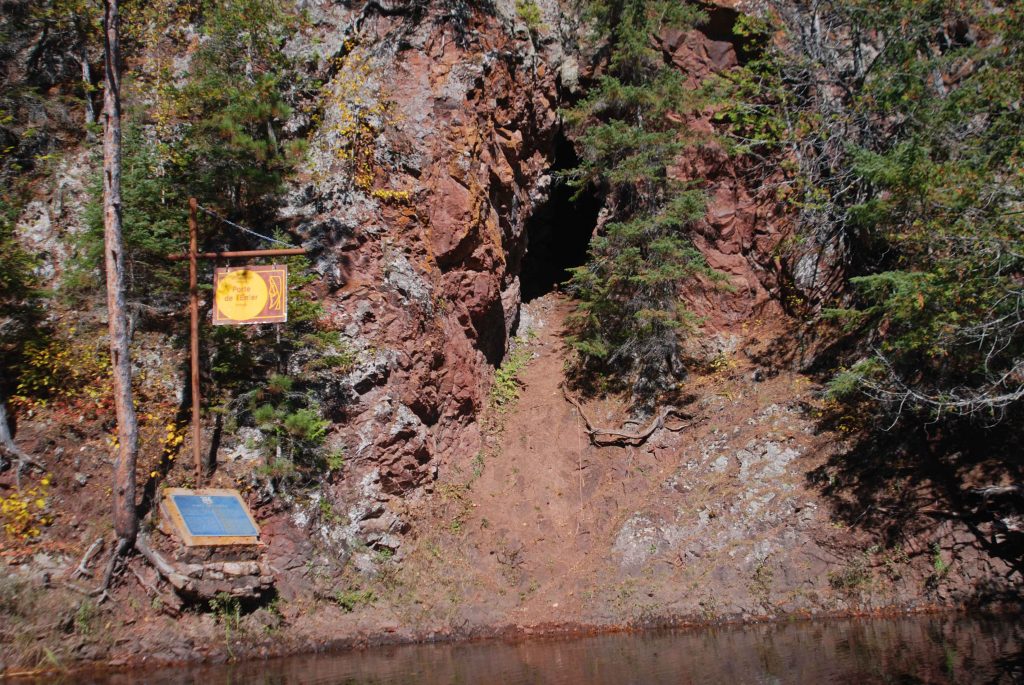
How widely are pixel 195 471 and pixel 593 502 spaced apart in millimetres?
7748

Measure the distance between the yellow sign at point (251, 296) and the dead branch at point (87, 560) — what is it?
12.4ft

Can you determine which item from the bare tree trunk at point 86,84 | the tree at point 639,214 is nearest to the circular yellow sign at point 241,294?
the bare tree trunk at point 86,84

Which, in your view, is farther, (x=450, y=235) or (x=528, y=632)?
(x=450, y=235)

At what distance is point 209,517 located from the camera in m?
9.61

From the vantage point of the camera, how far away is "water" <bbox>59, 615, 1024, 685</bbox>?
7.44 m

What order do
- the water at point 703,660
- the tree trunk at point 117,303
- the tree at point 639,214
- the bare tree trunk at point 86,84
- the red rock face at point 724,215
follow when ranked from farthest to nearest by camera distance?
the red rock face at point 724,215 < the tree at point 639,214 < the bare tree trunk at point 86,84 < the tree trunk at point 117,303 < the water at point 703,660

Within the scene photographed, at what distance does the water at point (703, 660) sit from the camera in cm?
744

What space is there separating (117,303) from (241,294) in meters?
1.83

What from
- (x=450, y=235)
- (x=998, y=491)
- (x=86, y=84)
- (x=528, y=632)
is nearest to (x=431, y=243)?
(x=450, y=235)

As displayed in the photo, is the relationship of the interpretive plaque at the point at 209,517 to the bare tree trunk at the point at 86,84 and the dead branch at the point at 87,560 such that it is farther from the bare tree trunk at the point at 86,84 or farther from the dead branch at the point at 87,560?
the bare tree trunk at the point at 86,84

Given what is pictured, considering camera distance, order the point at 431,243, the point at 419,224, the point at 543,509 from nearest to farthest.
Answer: the point at 543,509, the point at 419,224, the point at 431,243

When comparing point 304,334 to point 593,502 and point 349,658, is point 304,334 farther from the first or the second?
point 593,502

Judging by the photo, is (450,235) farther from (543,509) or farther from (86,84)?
(86,84)

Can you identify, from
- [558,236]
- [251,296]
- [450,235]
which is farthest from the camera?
[558,236]
